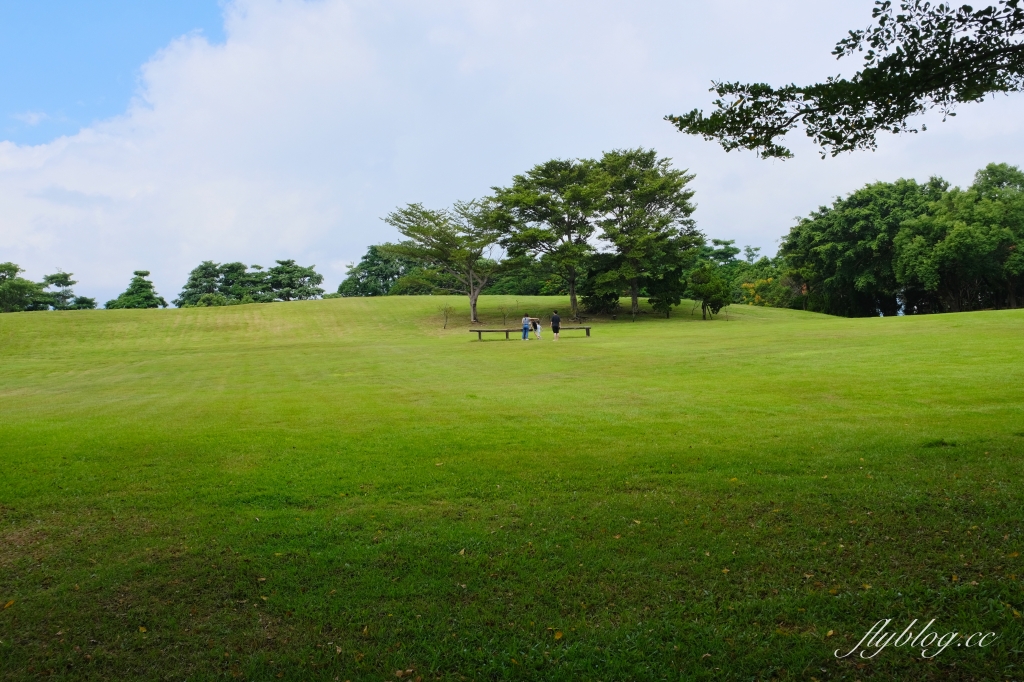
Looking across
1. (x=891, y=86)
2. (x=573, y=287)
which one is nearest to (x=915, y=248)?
(x=573, y=287)

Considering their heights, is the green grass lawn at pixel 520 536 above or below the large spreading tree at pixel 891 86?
below

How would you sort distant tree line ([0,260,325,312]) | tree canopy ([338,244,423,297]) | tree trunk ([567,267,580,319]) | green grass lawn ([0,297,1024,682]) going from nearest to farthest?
green grass lawn ([0,297,1024,682]) < tree trunk ([567,267,580,319]) < distant tree line ([0,260,325,312]) < tree canopy ([338,244,423,297])

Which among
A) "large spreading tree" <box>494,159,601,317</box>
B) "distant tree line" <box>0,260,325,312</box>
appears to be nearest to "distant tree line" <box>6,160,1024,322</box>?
"large spreading tree" <box>494,159,601,317</box>

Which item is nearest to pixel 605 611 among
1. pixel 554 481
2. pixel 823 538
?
pixel 823 538

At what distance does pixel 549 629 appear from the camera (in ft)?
15.6

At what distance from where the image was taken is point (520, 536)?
247 inches

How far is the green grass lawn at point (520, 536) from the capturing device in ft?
14.8

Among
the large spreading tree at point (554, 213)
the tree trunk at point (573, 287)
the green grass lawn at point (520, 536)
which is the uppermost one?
the large spreading tree at point (554, 213)

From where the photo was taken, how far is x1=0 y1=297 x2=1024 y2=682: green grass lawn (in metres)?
4.51

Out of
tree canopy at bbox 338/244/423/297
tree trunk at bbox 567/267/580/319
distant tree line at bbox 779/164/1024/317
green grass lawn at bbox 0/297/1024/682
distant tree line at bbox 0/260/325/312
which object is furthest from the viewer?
tree canopy at bbox 338/244/423/297

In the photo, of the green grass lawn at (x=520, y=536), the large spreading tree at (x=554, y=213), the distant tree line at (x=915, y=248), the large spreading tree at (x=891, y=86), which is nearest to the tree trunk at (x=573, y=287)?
the large spreading tree at (x=554, y=213)

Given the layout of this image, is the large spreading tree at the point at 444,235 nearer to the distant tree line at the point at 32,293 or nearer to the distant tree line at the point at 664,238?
the distant tree line at the point at 664,238

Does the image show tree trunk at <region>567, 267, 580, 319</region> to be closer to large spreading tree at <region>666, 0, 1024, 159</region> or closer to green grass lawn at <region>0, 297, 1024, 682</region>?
green grass lawn at <region>0, 297, 1024, 682</region>

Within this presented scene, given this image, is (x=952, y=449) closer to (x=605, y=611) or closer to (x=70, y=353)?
(x=605, y=611)
